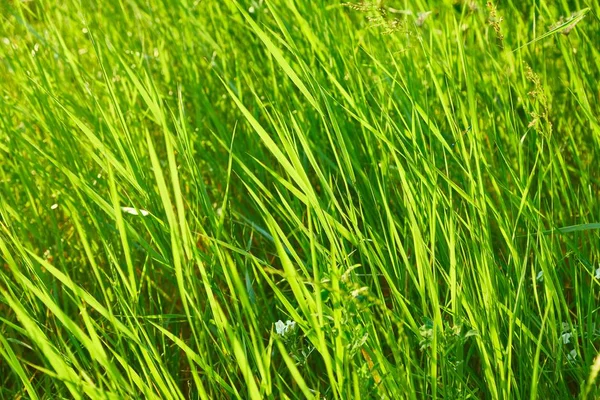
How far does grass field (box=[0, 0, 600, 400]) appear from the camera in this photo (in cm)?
120

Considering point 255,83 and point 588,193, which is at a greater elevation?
point 255,83

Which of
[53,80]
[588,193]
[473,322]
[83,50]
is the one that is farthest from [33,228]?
[588,193]

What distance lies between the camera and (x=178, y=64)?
2.33 m

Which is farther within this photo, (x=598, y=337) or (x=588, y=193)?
(x=588, y=193)

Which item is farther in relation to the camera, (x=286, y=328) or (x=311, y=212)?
(x=311, y=212)

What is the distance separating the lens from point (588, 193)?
1579mm

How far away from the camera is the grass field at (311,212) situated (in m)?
1.20

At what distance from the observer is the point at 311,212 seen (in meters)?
1.48

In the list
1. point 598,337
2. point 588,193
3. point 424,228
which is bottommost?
point 598,337

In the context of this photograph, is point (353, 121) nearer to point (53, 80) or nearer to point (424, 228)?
point (424, 228)

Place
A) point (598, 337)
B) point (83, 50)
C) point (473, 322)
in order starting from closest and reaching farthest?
point (473, 322)
point (598, 337)
point (83, 50)

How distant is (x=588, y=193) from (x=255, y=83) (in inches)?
38.0

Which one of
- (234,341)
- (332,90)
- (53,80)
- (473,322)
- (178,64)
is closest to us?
(234,341)

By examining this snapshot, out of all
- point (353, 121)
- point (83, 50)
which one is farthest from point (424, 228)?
point (83, 50)
